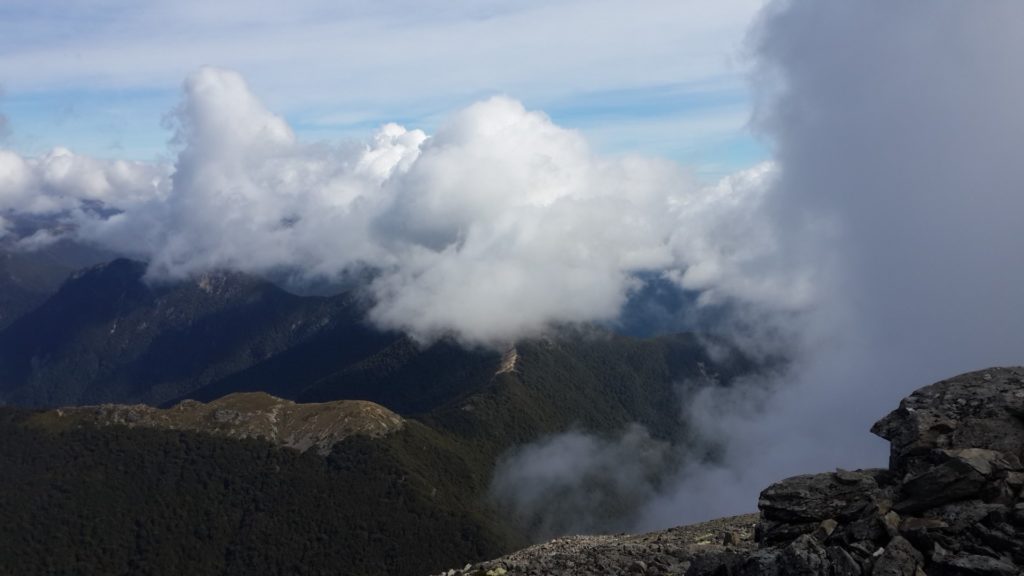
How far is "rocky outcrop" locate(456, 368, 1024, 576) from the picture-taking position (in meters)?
33.2

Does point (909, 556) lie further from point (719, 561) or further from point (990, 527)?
point (719, 561)

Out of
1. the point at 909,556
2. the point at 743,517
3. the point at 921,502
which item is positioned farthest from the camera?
the point at 743,517

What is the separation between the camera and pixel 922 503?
36.3 metres

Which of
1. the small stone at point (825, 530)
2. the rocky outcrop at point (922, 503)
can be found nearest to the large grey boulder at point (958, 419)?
the rocky outcrop at point (922, 503)

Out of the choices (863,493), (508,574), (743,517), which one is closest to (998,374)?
(863,493)

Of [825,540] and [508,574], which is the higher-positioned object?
[825,540]

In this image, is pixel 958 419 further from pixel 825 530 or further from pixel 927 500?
pixel 825 530

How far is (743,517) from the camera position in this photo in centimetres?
8262

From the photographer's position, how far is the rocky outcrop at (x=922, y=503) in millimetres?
33250

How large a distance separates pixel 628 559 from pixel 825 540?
681 inches

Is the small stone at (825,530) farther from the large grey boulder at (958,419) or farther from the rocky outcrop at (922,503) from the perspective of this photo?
the large grey boulder at (958,419)

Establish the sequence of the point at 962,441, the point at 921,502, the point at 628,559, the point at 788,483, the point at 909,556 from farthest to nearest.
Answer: the point at 628,559 < the point at 788,483 < the point at 962,441 < the point at 921,502 < the point at 909,556

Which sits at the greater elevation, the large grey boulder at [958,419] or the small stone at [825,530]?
the large grey boulder at [958,419]

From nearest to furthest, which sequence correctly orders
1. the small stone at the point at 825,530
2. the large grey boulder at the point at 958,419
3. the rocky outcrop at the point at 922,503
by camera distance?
1. the rocky outcrop at the point at 922,503
2. the small stone at the point at 825,530
3. the large grey boulder at the point at 958,419
